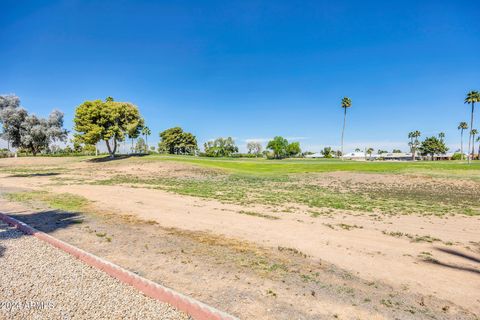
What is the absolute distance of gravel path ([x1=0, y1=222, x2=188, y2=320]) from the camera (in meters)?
4.91

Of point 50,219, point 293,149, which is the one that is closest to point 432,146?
point 293,149

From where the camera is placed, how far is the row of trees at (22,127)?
6096cm

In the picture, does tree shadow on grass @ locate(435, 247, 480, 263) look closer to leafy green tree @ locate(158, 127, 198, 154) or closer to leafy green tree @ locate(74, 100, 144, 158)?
leafy green tree @ locate(74, 100, 144, 158)

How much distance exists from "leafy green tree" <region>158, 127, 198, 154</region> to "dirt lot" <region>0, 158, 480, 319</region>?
340 feet

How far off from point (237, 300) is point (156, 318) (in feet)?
5.15

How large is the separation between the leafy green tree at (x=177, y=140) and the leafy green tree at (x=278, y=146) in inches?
1888

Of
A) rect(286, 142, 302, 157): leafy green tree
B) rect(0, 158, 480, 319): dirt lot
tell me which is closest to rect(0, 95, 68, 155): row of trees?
rect(0, 158, 480, 319): dirt lot

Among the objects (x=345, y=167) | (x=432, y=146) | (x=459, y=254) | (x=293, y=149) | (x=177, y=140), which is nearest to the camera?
(x=459, y=254)

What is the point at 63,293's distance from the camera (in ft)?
18.2

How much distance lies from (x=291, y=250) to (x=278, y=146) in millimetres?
147254

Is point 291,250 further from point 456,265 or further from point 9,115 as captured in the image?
point 9,115

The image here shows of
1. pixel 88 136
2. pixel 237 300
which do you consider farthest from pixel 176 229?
pixel 88 136

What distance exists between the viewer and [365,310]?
520 centimetres

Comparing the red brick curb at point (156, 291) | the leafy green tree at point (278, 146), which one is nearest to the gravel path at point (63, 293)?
the red brick curb at point (156, 291)
